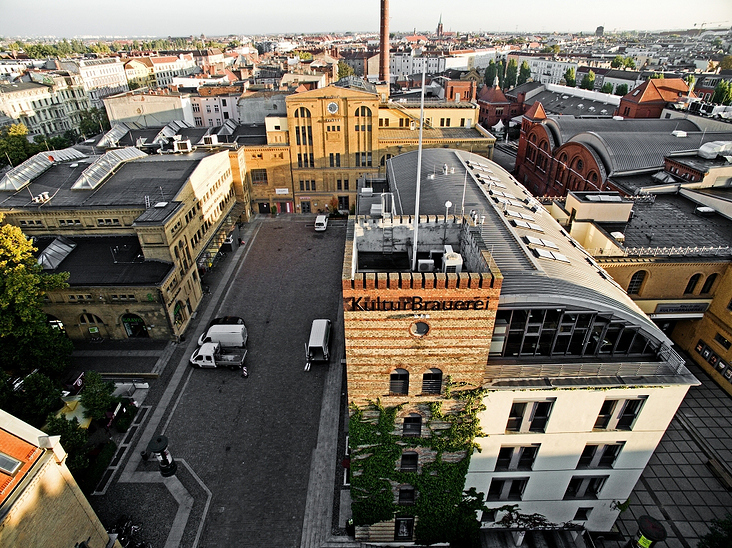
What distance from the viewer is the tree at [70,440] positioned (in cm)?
2356

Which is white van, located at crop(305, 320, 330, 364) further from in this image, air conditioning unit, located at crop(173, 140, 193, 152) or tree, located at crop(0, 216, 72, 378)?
air conditioning unit, located at crop(173, 140, 193, 152)

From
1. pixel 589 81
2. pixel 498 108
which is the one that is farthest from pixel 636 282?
pixel 589 81

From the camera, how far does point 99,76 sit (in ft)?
455

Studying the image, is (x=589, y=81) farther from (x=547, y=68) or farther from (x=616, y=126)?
(x=616, y=126)

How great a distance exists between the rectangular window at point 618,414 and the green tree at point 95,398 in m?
29.5

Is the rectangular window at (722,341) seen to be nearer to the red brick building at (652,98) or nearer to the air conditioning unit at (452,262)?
the air conditioning unit at (452,262)

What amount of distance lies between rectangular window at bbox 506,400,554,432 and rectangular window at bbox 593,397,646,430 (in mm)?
2524

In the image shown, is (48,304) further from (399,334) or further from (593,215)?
(593,215)

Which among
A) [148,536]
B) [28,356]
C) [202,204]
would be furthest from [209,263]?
[148,536]

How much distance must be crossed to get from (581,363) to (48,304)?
41.2 meters

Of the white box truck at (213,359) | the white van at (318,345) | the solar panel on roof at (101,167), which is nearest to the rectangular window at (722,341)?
the white van at (318,345)

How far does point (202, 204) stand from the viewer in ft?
153

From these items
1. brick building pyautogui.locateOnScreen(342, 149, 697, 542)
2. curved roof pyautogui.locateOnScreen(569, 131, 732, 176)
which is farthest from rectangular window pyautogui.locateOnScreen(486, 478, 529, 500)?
curved roof pyautogui.locateOnScreen(569, 131, 732, 176)

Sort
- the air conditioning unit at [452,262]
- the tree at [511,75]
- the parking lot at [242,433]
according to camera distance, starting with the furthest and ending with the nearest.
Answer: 1. the tree at [511,75]
2. the parking lot at [242,433]
3. the air conditioning unit at [452,262]
